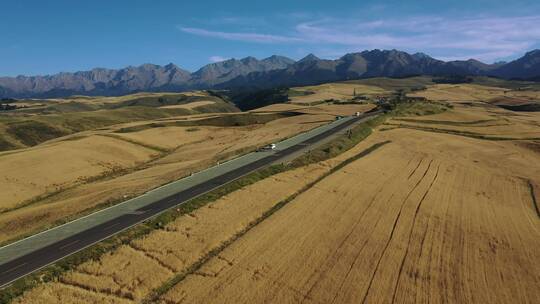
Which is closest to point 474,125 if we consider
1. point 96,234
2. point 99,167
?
point 99,167

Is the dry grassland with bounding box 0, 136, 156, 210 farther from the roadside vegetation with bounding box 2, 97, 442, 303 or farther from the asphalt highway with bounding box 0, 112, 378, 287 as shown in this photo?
the roadside vegetation with bounding box 2, 97, 442, 303

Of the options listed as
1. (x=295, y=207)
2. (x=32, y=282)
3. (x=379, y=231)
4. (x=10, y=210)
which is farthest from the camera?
(x=10, y=210)

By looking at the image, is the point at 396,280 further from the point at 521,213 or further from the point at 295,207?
the point at 521,213

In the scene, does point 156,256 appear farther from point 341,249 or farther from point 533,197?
point 533,197

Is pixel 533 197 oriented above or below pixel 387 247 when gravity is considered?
below

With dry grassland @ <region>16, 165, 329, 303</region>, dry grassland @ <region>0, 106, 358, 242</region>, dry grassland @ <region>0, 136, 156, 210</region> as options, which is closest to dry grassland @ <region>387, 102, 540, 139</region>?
dry grassland @ <region>0, 106, 358, 242</region>

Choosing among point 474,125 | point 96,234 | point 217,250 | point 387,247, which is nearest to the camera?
point 217,250

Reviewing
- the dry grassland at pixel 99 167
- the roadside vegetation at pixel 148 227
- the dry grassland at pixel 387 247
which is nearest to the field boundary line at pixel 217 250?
the roadside vegetation at pixel 148 227

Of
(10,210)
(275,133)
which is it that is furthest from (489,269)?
(275,133)
